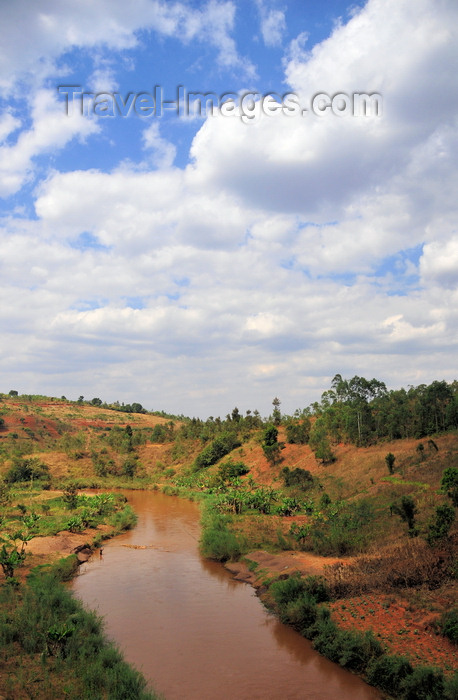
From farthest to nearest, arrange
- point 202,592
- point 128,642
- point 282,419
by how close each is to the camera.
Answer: point 282,419 < point 202,592 < point 128,642

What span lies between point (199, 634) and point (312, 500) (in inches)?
863

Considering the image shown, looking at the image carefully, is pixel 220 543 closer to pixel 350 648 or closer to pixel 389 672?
pixel 350 648

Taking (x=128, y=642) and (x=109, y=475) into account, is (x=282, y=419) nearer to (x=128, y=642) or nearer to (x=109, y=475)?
(x=109, y=475)

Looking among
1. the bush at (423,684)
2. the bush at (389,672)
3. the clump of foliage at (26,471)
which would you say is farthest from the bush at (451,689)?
the clump of foliage at (26,471)

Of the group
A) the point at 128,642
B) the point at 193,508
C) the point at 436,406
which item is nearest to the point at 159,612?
the point at 128,642

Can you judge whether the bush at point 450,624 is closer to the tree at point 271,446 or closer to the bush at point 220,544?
the bush at point 220,544

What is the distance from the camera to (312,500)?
36812 mm

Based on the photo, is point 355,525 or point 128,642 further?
point 355,525

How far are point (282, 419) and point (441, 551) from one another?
5176 centimetres

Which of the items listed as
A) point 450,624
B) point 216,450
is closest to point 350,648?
point 450,624

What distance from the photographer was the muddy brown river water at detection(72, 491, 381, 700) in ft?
42.1

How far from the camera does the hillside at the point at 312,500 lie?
15617 millimetres

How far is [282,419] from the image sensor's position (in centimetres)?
6919

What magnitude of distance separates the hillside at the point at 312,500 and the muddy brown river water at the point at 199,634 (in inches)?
62.3
